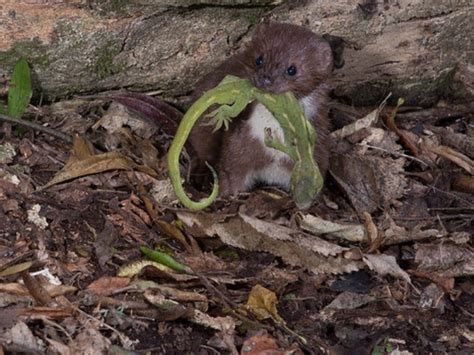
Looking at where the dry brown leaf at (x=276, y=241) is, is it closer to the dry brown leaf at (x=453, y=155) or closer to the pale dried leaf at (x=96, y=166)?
the pale dried leaf at (x=96, y=166)

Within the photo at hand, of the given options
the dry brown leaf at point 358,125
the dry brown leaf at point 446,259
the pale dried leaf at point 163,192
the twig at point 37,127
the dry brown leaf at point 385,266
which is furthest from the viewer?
the dry brown leaf at point 358,125

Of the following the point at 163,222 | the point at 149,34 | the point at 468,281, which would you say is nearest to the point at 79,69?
the point at 149,34

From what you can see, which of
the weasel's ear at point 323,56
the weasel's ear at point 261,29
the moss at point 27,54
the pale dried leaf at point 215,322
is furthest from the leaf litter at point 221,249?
Answer: the weasel's ear at point 261,29

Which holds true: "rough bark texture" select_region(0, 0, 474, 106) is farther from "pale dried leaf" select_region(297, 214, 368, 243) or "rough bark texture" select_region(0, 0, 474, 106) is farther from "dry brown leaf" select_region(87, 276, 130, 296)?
"dry brown leaf" select_region(87, 276, 130, 296)

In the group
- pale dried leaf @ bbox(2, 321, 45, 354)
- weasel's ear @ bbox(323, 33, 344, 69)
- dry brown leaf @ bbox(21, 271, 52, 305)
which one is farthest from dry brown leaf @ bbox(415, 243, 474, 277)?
pale dried leaf @ bbox(2, 321, 45, 354)

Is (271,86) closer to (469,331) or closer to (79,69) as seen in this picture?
(79,69)

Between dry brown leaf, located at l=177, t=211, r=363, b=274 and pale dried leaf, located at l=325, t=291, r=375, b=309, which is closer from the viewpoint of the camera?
pale dried leaf, located at l=325, t=291, r=375, b=309
